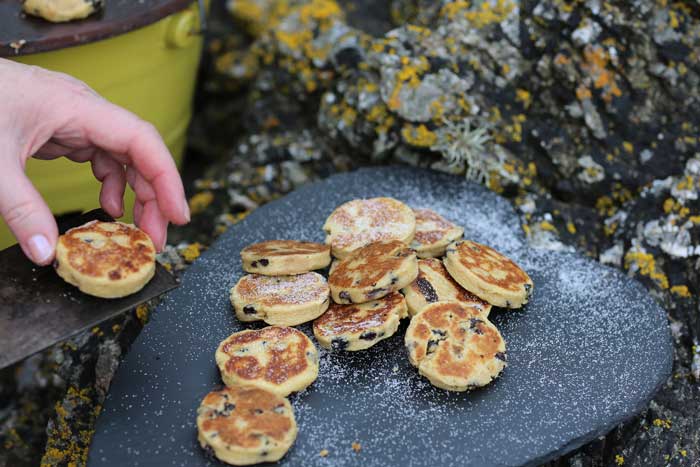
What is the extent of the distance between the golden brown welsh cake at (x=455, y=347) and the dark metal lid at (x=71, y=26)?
1.32 metres

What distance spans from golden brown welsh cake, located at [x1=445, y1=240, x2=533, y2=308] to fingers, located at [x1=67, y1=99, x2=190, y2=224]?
761 millimetres

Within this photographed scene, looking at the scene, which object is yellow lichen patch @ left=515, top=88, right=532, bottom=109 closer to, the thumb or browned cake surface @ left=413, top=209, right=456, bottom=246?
browned cake surface @ left=413, top=209, right=456, bottom=246

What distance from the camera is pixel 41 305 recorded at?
164cm

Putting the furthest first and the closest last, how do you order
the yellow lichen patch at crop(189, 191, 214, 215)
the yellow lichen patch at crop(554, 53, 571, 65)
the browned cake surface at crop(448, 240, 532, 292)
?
the yellow lichen patch at crop(189, 191, 214, 215), the yellow lichen patch at crop(554, 53, 571, 65), the browned cake surface at crop(448, 240, 532, 292)

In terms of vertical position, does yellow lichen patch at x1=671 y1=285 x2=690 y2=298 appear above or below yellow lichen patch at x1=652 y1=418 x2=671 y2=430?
above

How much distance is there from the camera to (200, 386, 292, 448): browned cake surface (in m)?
1.55

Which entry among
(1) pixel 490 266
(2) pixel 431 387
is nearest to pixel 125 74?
(1) pixel 490 266

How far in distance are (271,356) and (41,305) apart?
540mm

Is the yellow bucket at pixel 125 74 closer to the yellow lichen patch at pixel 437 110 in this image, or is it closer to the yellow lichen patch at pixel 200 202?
the yellow lichen patch at pixel 200 202

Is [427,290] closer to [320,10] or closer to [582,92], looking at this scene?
[582,92]

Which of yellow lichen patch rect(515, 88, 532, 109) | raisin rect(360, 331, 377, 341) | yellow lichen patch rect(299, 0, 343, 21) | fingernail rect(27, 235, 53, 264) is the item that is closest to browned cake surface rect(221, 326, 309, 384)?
raisin rect(360, 331, 377, 341)

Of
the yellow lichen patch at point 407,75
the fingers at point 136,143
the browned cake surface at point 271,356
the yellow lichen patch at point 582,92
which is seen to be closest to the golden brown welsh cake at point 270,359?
the browned cake surface at point 271,356

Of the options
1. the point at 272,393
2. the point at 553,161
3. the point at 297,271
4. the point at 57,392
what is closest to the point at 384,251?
the point at 297,271

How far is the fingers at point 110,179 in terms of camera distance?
2.01 m
